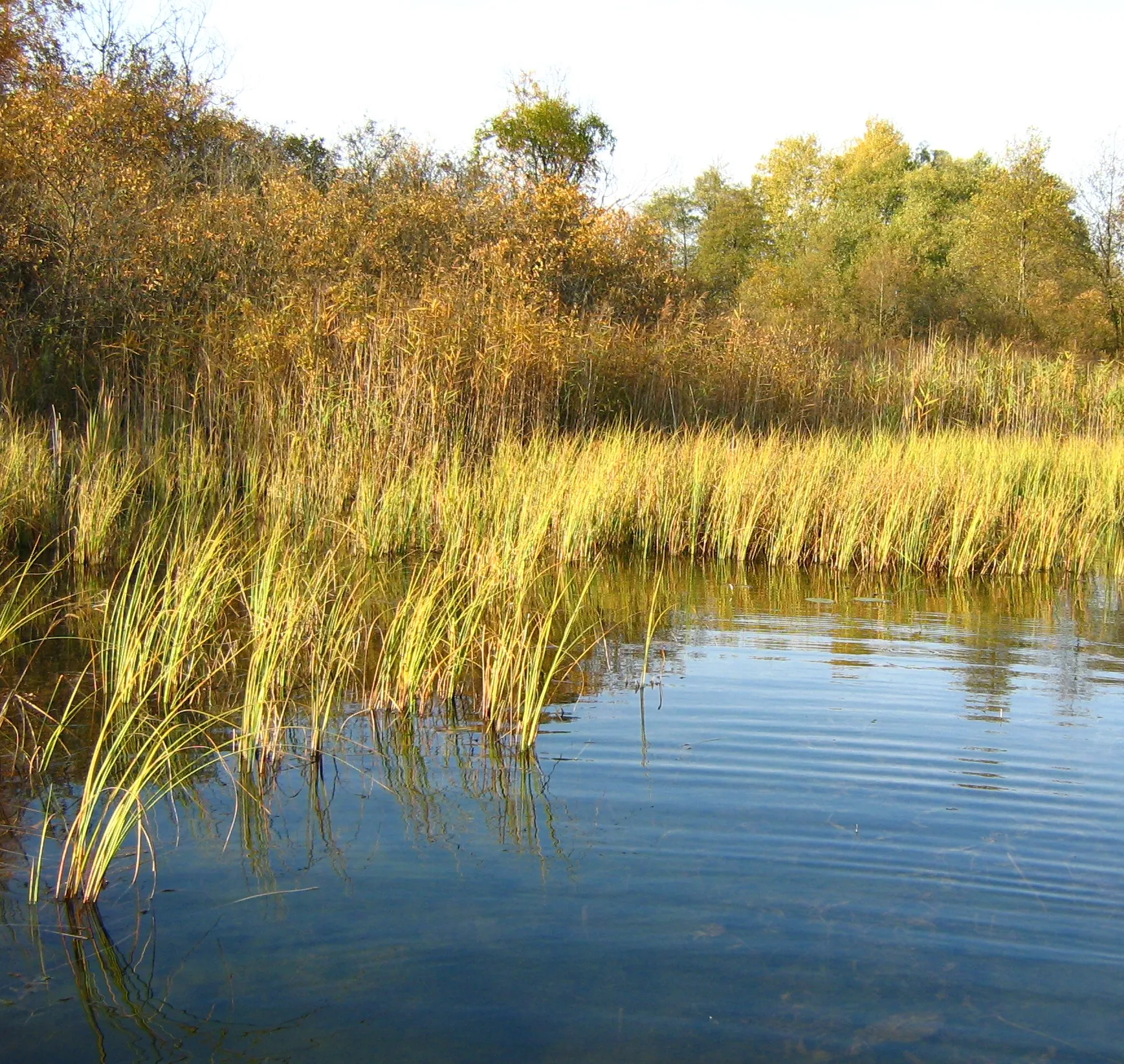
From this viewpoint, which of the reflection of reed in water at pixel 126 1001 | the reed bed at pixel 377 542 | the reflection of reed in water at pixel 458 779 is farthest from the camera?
the reed bed at pixel 377 542

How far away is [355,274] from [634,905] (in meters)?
9.97

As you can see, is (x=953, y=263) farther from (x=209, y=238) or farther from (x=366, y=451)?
(x=366, y=451)

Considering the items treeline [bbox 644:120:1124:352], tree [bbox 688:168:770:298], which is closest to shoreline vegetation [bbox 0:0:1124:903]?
treeline [bbox 644:120:1124:352]

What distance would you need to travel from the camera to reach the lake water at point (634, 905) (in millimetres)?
2049

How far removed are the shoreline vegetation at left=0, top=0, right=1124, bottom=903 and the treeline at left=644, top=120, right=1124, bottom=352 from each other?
5.65 meters

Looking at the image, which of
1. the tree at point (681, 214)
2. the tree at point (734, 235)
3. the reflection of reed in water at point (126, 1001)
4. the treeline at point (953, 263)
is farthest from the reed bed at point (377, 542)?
the tree at point (681, 214)

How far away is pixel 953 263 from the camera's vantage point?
30641 mm

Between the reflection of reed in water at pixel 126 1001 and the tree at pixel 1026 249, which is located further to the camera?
the tree at pixel 1026 249

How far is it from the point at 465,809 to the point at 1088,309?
28.1m

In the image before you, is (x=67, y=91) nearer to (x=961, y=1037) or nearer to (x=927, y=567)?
(x=927, y=567)

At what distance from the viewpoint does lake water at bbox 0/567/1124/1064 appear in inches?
80.7

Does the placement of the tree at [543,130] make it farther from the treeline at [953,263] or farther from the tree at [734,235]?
the tree at [734,235]

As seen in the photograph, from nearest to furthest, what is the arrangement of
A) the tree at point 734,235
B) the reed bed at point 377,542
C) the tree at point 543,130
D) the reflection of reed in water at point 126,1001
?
1. the reflection of reed in water at point 126,1001
2. the reed bed at point 377,542
3. the tree at point 543,130
4. the tree at point 734,235

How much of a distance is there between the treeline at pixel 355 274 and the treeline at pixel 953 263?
10.5 inches
